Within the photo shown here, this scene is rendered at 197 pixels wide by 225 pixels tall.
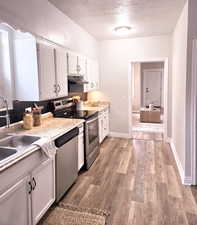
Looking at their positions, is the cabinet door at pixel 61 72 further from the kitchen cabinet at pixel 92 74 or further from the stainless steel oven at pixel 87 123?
the kitchen cabinet at pixel 92 74

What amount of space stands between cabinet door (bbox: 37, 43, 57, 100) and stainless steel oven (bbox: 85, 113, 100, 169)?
0.85 meters

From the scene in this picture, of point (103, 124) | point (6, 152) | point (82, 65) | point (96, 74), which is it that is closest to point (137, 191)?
point (6, 152)

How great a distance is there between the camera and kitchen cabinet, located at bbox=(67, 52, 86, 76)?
3.41 meters

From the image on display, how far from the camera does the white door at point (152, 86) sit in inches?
364

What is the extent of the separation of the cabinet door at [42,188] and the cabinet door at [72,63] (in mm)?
1802

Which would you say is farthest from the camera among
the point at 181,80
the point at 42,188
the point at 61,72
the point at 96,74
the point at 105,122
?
the point at 96,74

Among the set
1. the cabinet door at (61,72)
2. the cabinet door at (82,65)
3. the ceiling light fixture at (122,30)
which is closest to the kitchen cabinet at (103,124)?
the cabinet door at (82,65)

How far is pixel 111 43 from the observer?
17.1 ft

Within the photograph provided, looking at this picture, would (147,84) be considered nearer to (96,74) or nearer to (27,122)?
(96,74)

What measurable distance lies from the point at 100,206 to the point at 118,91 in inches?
135

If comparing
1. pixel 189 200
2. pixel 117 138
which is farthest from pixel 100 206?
pixel 117 138

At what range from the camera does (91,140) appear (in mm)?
3547

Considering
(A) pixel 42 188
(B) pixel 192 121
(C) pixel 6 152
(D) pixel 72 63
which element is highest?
(D) pixel 72 63

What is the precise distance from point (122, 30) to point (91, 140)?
2516 mm
